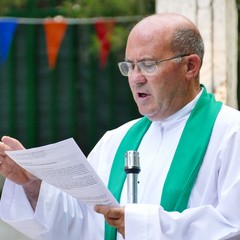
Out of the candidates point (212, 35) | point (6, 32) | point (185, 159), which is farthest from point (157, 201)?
point (6, 32)

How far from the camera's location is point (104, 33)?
7.32m

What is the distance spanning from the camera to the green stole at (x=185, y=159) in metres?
3.61

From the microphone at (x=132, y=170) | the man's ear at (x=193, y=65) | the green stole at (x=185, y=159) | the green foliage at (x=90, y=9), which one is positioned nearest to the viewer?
the microphone at (x=132, y=170)

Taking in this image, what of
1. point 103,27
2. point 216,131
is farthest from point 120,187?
point 103,27

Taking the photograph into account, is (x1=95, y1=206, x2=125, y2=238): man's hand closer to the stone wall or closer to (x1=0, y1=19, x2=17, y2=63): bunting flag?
the stone wall

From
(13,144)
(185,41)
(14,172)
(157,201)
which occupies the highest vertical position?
(185,41)

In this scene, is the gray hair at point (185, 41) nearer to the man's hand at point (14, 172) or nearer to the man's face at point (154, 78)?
the man's face at point (154, 78)

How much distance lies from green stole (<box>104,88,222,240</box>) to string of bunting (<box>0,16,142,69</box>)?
3377mm

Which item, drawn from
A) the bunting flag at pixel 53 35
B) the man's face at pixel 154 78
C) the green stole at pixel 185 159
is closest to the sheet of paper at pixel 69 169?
the green stole at pixel 185 159

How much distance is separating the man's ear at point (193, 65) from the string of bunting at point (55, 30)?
3.49 metres

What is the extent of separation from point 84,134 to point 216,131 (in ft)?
13.4

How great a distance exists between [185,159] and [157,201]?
0.64 ft

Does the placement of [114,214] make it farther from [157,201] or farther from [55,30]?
[55,30]

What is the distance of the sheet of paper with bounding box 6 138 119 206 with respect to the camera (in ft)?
10.9
